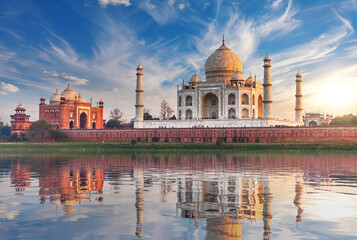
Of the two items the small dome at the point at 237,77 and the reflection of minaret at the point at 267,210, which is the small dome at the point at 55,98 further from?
the reflection of minaret at the point at 267,210

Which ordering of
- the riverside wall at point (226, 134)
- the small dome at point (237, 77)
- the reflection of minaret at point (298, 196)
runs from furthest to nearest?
1. the small dome at point (237, 77)
2. the riverside wall at point (226, 134)
3. the reflection of minaret at point (298, 196)

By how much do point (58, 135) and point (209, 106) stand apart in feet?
62.0

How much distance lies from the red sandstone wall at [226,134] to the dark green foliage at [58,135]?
0.76 metres

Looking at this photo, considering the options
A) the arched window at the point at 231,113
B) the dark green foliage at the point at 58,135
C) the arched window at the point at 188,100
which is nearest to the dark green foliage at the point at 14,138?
the dark green foliage at the point at 58,135

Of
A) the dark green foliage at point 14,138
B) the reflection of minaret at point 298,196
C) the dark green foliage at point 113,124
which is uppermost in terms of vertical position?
the dark green foliage at point 113,124

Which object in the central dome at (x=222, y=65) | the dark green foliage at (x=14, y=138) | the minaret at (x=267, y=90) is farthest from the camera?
the dark green foliage at (x=14, y=138)

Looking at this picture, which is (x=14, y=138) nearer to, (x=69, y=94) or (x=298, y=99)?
(x=69, y=94)

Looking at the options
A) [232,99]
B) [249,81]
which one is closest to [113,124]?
[232,99]

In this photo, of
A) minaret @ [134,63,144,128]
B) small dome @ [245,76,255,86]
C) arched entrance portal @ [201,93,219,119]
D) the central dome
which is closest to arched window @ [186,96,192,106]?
arched entrance portal @ [201,93,219,119]

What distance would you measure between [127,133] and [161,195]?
37.9 meters

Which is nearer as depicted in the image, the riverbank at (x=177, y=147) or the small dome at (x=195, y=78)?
the riverbank at (x=177, y=147)

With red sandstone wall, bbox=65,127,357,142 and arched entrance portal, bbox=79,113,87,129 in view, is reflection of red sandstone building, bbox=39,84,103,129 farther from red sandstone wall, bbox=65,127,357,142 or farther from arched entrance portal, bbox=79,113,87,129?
red sandstone wall, bbox=65,127,357,142

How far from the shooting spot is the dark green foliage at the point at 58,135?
49828mm

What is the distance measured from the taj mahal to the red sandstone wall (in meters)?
1.58
